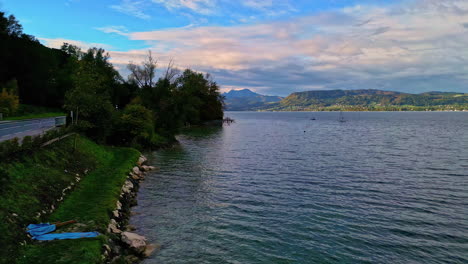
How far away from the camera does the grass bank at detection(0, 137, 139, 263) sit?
12445 mm

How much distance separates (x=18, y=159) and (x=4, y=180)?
4073mm

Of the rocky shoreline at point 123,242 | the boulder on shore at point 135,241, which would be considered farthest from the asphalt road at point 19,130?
the boulder on shore at point 135,241

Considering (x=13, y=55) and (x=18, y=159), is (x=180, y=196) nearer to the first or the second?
(x=18, y=159)

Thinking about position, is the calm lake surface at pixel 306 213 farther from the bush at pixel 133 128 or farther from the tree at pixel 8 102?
the tree at pixel 8 102

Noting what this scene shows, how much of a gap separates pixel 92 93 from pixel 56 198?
73.9 feet

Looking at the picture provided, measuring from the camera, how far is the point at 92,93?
123 feet

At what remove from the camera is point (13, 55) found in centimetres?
6875

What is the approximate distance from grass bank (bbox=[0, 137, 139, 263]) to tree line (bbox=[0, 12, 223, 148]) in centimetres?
1197

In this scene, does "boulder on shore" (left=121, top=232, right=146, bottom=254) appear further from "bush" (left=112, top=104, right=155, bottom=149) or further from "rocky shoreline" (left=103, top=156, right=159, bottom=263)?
"bush" (left=112, top=104, right=155, bottom=149)

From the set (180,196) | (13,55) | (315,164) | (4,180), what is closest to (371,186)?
(315,164)

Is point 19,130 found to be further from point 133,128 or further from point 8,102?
point 8,102

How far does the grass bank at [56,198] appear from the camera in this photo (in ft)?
40.8

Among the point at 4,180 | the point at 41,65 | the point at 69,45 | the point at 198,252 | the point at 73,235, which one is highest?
the point at 69,45

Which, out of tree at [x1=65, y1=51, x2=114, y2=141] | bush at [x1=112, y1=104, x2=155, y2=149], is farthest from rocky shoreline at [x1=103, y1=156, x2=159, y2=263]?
bush at [x1=112, y1=104, x2=155, y2=149]
